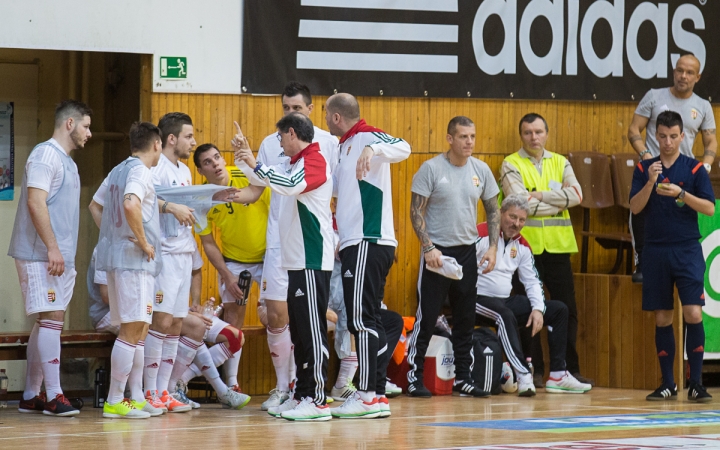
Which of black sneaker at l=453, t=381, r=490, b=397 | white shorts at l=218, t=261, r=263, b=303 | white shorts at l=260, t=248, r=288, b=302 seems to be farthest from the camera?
black sneaker at l=453, t=381, r=490, b=397

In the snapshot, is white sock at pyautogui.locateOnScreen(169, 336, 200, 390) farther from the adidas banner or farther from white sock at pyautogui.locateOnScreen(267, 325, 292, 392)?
the adidas banner

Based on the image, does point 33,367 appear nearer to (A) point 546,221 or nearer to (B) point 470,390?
(B) point 470,390

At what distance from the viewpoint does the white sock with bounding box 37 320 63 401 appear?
6994mm

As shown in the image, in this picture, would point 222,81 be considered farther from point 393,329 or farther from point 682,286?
point 682,286

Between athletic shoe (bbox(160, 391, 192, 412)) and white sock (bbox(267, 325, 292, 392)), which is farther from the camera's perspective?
white sock (bbox(267, 325, 292, 392))

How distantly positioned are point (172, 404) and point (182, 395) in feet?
0.93

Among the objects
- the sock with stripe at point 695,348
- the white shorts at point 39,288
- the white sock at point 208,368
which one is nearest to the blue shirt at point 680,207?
the sock with stripe at point 695,348

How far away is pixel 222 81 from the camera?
864cm

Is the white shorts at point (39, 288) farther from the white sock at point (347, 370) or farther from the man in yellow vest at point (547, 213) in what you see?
the man in yellow vest at point (547, 213)

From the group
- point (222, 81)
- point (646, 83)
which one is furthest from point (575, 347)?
point (222, 81)

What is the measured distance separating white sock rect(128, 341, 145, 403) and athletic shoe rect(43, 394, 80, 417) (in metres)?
0.39

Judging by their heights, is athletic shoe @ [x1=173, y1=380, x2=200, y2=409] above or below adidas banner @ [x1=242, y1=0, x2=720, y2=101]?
below

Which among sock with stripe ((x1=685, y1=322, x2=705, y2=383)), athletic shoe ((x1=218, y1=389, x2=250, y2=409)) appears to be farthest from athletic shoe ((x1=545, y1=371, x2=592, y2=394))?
athletic shoe ((x1=218, y1=389, x2=250, y2=409))

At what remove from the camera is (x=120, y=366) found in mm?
6734
